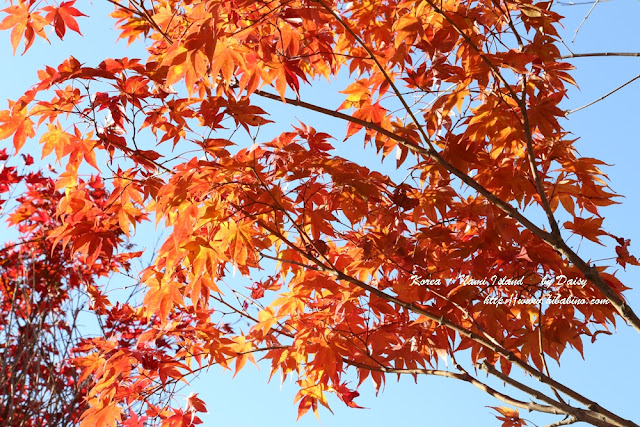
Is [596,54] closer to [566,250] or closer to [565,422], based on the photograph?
[566,250]

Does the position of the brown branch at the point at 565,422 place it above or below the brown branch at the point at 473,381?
below

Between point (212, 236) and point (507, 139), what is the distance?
115 centimetres

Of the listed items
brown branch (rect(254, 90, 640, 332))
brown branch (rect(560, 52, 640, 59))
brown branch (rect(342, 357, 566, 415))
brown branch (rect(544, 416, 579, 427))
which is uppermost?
brown branch (rect(560, 52, 640, 59))

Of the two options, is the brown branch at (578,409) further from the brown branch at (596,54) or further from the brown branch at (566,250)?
the brown branch at (596,54)

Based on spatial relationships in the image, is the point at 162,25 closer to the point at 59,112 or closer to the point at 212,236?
the point at 59,112

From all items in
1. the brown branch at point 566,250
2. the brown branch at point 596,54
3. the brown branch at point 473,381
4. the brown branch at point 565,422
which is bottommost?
the brown branch at point 565,422

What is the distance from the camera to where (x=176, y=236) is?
1896mm

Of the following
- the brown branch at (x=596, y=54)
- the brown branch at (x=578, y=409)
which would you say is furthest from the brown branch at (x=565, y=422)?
the brown branch at (x=596, y=54)

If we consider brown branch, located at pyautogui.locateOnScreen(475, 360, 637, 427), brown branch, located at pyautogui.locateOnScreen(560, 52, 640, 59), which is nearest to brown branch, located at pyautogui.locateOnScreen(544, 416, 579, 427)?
brown branch, located at pyautogui.locateOnScreen(475, 360, 637, 427)

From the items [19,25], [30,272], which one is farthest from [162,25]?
[30,272]

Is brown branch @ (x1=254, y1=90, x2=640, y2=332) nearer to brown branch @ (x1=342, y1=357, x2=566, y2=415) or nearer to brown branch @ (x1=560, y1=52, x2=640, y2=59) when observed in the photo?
brown branch @ (x1=342, y1=357, x2=566, y2=415)

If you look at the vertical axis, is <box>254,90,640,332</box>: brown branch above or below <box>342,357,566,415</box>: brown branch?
above

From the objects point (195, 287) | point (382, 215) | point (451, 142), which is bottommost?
point (195, 287)

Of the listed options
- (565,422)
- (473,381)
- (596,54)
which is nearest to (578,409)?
(565,422)
